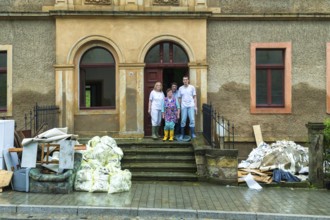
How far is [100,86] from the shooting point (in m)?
14.6

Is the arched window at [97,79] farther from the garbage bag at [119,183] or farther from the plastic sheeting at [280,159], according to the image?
the plastic sheeting at [280,159]

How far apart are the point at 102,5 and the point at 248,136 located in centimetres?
678

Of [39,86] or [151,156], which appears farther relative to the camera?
[39,86]

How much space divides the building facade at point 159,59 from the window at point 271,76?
0.11 ft

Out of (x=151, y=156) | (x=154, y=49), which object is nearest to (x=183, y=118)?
(x=151, y=156)

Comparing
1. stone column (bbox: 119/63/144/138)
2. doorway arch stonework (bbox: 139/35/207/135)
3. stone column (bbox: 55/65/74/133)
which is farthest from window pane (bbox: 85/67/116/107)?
doorway arch stonework (bbox: 139/35/207/135)

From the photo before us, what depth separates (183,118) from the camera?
43.9ft

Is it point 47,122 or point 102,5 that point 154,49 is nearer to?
point 102,5

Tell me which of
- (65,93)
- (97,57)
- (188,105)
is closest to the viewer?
(188,105)

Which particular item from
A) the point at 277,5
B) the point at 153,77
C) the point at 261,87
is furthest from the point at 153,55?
the point at 277,5

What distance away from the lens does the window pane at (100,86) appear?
1458cm

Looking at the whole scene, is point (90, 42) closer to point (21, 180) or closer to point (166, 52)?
point (166, 52)

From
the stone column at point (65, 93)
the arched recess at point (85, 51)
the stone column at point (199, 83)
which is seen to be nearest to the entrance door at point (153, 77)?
the stone column at point (199, 83)

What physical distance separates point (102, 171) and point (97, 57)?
5546 mm
